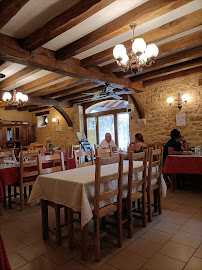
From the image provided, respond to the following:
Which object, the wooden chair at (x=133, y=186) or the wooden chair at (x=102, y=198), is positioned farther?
the wooden chair at (x=133, y=186)

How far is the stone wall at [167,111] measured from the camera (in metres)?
5.47

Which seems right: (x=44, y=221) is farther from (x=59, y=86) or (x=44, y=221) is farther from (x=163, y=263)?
(x=59, y=86)

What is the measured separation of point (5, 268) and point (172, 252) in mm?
1710

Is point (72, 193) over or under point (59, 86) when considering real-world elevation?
under

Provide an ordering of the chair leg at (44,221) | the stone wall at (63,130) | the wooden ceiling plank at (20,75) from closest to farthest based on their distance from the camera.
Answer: the chair leg at (44,221), the wooden ceiling plank at (20,75), the stone wall at (63,130)

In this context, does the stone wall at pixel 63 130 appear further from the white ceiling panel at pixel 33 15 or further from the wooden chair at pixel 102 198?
the wooden chair at pixel 102 198

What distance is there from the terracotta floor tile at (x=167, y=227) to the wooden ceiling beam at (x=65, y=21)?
2.93 meters

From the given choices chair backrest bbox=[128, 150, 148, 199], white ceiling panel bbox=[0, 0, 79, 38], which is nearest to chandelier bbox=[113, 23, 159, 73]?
white ceiling panel bbox=[0, 0, 79, 38]

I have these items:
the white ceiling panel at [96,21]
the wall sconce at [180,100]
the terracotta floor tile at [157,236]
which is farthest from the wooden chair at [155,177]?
the wall sconce at [180,100]

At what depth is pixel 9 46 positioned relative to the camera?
10.4 ft

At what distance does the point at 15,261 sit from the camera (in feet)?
6.64

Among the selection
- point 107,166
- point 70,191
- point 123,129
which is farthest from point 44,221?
point 123,129

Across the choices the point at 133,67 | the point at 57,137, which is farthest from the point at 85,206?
the point at 57,137

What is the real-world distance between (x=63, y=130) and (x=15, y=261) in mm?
7506
